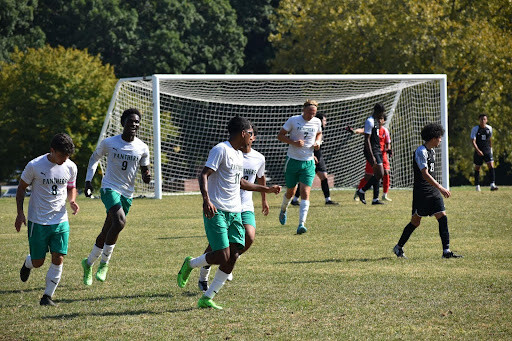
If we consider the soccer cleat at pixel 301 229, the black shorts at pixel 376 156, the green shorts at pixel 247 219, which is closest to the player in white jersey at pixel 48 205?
the green shorts at pixel 247 219

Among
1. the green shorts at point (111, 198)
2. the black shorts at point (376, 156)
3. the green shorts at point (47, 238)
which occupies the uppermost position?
the black shorts at point (376, 156)

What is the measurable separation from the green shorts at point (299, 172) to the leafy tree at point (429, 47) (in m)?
20.4

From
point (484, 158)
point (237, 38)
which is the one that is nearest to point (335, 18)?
point (237, 38)

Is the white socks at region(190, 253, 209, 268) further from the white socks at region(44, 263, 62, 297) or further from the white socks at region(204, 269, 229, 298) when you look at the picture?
the white socks at region(44, 263, 62, 297)

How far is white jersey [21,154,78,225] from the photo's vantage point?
844cm

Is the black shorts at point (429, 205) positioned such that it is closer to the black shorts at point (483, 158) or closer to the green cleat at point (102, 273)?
the green cleat at point (102, 273)

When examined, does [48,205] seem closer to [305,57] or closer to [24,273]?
[24,273]

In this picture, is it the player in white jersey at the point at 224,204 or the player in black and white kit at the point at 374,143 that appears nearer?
the player in white jersey at the point at 224,204

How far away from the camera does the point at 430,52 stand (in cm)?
3388

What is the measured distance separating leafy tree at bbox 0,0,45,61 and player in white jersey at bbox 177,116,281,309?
1376 inches

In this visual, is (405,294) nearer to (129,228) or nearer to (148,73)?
(129,228)

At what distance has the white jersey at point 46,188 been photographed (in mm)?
8438

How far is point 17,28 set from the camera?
43.8 meters

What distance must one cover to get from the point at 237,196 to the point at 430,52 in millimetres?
27220
